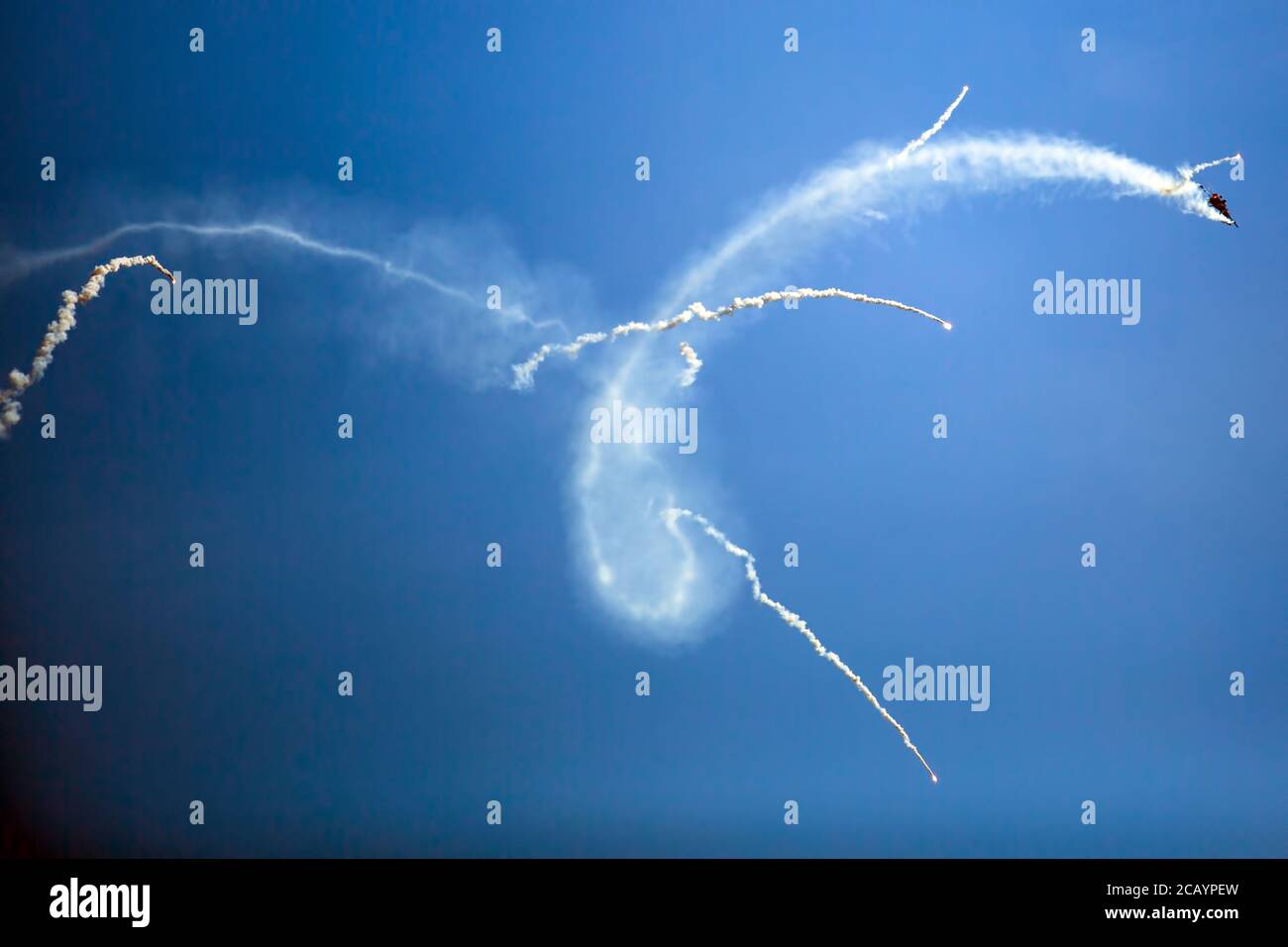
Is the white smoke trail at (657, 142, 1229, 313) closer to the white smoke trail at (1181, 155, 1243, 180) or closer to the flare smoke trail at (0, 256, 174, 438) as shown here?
the white smoke trail at (1181, 155, 1243, 180)

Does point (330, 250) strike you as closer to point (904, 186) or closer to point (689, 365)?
point (689, 365)

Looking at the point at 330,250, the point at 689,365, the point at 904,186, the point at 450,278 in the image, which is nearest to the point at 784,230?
the point at 904,186

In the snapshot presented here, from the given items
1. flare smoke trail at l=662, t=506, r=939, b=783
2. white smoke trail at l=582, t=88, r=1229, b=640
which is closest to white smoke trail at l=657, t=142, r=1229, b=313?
white smoke trail at l=582, t=88, r=1229, b=640

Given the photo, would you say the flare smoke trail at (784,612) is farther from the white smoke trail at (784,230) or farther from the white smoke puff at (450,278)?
the white smoke puff at (450,278)

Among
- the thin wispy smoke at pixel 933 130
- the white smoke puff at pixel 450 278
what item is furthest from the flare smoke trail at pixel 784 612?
the thin wispy smoke at pixel 933 130

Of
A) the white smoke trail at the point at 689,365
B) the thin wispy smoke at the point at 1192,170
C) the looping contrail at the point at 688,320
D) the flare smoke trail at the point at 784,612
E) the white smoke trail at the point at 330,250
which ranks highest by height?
the thin wispy smoke at the point at 1192,170

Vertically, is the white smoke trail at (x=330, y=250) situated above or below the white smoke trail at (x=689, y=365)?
above
